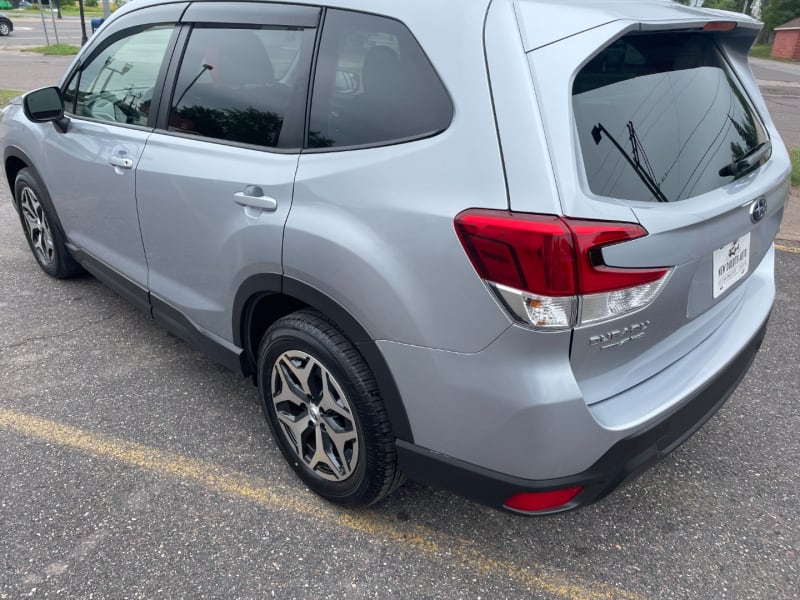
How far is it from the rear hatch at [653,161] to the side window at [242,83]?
0.87m

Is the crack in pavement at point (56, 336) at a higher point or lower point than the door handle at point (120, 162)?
lower

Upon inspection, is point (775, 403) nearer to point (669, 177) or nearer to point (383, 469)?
point (669, 177)

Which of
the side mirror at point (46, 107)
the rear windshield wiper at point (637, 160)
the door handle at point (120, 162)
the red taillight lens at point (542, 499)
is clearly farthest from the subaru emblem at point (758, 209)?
the side mirror at point (46, 107)

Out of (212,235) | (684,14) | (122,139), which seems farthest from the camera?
(122,139)

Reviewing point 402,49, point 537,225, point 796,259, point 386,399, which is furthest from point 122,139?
point 796,259

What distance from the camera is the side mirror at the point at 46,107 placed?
3326 mm

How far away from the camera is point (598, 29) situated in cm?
170

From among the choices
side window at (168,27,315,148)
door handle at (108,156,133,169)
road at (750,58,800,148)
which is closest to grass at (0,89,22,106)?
door handle at (108,156,133,169)

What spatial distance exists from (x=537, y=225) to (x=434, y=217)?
11.1 inches

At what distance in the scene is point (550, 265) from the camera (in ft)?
5.21

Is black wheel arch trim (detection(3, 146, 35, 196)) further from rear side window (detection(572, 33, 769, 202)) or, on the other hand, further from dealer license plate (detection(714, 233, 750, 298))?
dealer license plate (detection(714, 233, 750, 298))

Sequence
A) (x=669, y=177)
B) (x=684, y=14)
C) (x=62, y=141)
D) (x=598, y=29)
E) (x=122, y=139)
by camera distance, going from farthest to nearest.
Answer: (x=62, y=141)
(x=122, y=139)
(x=684, y=14)
(x=669, y=177)
(x=598, y=29)

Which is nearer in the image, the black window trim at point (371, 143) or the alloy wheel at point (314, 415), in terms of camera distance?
the black window trim at point (371, 143)

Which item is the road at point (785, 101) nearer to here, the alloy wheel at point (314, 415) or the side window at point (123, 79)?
the side window at point (123, 79)
